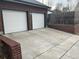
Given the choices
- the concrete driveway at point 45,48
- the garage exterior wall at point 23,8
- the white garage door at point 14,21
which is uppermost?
the garage exterior wall at point 23,8

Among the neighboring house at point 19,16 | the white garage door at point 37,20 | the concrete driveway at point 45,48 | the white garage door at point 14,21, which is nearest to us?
the concrete driveway at point 45,48

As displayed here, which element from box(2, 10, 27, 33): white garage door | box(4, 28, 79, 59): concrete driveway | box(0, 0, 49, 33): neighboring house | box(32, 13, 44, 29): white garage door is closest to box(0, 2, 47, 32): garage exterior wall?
box(0, 0, 49, 33): neighboring house

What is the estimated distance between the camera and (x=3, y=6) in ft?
21.7

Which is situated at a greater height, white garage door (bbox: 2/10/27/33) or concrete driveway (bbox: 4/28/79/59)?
white garage door (bbox: 2/10/27/33)

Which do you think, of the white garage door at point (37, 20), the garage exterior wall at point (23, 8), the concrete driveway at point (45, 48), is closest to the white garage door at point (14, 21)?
the garage exterior wall at point (23, 8)

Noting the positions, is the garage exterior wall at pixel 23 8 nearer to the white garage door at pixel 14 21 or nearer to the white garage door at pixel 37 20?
the white garage door at pixel 14 21

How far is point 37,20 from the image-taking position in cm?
1005

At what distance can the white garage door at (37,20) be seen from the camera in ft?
31.6

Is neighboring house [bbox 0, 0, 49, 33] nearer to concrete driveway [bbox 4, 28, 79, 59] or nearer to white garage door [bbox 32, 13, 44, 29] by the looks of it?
white garage door [bbox 32, 13, 44, 29]

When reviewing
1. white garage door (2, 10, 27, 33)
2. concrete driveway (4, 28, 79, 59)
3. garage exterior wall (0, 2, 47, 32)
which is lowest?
concrete driveway (4, 28, 79, 59)

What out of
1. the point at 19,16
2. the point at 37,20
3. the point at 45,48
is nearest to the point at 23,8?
the point at 19,16

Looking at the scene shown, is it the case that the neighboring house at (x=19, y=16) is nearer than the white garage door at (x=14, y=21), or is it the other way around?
the neighboring house at (x=19, y=16)

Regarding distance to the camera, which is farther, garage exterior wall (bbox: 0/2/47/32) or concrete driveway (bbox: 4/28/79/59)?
garage exterior wall (bbox: 0/2/47/32)

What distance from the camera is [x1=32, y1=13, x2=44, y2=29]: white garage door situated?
9.63m
